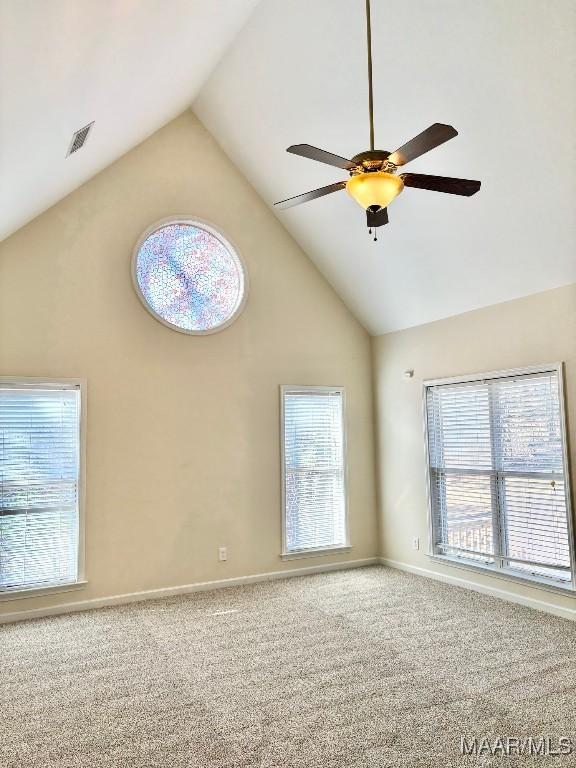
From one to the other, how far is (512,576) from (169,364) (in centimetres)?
345

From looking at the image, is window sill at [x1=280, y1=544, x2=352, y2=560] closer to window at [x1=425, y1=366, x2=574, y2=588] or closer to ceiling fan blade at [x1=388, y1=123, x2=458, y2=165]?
window at [x1=425, y1=366, x2=574, y2=588]

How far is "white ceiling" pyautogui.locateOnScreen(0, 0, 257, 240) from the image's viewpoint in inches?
86.7

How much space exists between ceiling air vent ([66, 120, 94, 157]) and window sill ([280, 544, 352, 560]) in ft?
12.9

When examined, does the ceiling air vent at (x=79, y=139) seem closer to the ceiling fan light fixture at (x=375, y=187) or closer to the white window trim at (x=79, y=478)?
the white window trim at (x=79, y=478)

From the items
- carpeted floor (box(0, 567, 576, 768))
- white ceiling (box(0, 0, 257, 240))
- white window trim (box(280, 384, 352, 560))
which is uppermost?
white ceiling (box(0, 0, 257, 240))

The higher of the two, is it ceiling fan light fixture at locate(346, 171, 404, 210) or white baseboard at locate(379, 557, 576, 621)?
ceiling fan light fixture at locate(346, 171, 404, 210)

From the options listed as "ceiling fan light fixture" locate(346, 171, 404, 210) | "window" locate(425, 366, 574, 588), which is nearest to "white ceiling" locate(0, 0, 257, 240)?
"ceiling fan light fixture" locate(346, 171, 404, 210)

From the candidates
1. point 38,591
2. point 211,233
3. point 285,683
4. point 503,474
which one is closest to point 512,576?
point 503,474

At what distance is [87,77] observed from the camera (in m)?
2.90

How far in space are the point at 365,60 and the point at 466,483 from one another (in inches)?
140

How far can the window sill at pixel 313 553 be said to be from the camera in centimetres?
560

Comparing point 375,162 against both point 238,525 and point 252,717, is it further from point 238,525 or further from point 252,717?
point 238,525

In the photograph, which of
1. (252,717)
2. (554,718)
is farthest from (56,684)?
(554,718)

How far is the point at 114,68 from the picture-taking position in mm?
3133
